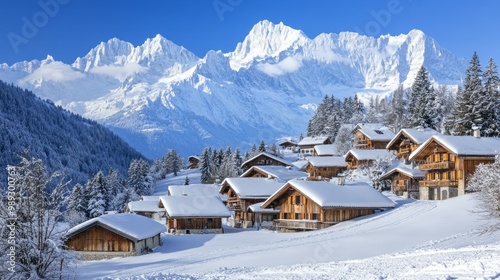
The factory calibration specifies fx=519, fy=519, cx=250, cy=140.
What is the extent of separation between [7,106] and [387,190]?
16166 centimetres

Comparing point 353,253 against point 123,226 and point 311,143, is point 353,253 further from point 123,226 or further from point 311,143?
point 311,143

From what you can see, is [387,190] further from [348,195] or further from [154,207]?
[154,207]

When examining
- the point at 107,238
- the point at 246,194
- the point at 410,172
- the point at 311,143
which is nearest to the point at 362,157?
the point at 410,172

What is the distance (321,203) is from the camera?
49.5m

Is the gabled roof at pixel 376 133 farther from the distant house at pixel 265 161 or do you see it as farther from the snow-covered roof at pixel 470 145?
the snow-covered roof at pixel 470 145

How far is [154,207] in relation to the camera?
278 ft

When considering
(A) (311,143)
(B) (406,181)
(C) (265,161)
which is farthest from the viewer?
(A) (311,143)

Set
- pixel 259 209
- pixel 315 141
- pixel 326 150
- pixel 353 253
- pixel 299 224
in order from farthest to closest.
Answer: pixel 315 141
pixel 326 150
pixel 259 209
pixel 299 224
pixel 353 253

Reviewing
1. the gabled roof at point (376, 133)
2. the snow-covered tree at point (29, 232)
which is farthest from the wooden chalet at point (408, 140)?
the snow-covered tree at point (29, 232)

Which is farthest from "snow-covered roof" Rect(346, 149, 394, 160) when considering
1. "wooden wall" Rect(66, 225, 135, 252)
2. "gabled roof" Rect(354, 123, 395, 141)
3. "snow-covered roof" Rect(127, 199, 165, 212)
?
"wooden wall" Rect(66, 225, 135, 252)

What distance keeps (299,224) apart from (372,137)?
54.6 meters

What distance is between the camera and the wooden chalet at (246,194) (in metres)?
66.4

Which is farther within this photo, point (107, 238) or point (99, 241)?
point (99, 241)

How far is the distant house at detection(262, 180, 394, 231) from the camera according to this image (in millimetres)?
50438
